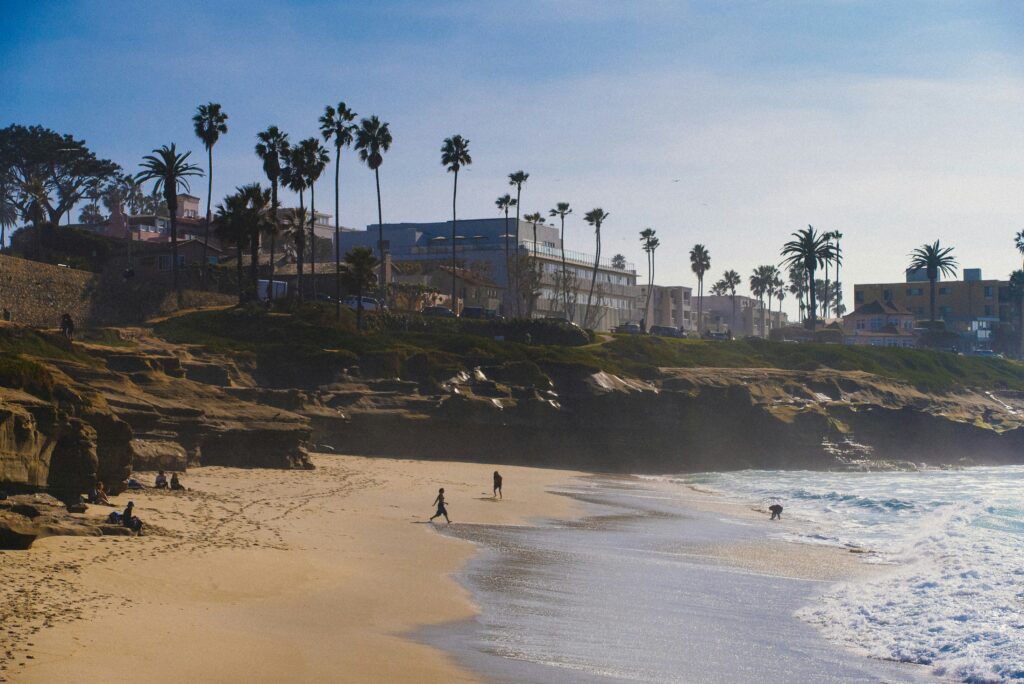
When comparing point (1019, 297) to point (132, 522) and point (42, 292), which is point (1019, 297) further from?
point (132, 522)

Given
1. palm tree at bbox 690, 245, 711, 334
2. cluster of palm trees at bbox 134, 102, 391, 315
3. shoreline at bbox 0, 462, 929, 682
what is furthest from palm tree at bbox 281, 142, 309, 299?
palm tree at bbox 690, 245, 711, 334

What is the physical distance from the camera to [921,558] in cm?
3128

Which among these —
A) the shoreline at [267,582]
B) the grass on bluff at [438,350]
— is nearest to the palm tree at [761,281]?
the grass on bluff at [438,350]

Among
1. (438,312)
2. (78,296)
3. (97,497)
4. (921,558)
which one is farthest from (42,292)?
(921,558)

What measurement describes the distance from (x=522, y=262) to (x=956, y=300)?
87.3 m

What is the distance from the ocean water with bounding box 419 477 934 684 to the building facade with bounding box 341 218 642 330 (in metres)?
74.6

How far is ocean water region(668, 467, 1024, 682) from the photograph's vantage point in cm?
2017

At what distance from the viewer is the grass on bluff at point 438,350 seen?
196 ft

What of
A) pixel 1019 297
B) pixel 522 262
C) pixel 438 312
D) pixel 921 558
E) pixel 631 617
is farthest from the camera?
pixel 1019 297

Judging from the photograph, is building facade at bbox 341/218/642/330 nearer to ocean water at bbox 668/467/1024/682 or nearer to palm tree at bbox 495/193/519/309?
palm tree at bbox 495/193/519/309

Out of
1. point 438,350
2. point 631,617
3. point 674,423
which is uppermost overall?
point 438,350

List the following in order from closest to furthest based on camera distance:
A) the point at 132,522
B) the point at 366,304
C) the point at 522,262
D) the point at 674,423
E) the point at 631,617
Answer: the point at 631,617 → the point at 132,522 → the point at 674,423 → the point at 366,304 → the point at 522,262

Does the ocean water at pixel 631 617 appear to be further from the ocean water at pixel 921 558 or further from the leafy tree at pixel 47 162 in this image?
A: the leafy tree at pixel 47 162

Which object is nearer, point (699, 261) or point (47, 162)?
point (47, 162)
